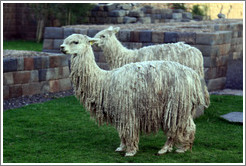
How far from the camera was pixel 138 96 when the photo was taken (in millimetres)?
6410

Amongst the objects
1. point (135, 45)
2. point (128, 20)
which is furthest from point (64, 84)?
point (128, 20)

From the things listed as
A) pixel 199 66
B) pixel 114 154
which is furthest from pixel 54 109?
pixel 114 154

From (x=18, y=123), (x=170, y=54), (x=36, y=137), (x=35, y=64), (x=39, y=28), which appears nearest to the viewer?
(x=36, y=137)

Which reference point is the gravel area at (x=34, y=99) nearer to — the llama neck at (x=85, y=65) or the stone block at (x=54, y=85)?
the stone block at (x=54, y=85)

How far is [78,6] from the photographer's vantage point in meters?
23.4

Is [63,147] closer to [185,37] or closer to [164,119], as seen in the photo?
[164,119]

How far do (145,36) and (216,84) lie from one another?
2.14 m

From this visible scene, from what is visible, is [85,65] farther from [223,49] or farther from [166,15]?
[166,15]

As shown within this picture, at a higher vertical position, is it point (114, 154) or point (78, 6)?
point (78, 6)

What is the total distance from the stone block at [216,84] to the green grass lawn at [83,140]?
2322 millimetres

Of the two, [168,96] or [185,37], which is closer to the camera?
[168,96]

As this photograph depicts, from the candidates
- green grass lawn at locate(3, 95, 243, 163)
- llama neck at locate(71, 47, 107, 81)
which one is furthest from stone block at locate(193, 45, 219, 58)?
llama neck at locate(71, 47, 107, 81)

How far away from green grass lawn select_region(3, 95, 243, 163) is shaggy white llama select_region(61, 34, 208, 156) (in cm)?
34

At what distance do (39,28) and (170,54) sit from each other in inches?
570
